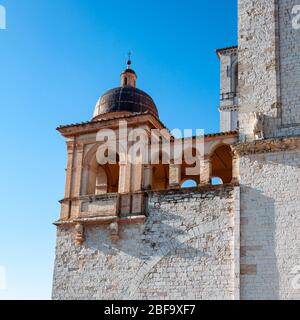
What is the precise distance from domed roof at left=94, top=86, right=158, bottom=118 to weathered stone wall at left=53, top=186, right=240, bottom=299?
14.7 ft

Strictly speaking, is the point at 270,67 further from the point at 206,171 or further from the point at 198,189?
the point at 198,189

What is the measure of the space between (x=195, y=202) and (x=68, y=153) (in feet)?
15.2

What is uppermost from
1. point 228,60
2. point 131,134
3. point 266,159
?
point 228,60

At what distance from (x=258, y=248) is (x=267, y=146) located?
2705 millimetres

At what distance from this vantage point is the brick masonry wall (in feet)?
51.9

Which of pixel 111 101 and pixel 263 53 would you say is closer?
pixel 263 53

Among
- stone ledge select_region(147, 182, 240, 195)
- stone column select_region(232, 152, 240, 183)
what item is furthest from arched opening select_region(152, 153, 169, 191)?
stone column select_region(232, 152, 240, 183)

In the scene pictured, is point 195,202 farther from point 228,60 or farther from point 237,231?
point 228,60

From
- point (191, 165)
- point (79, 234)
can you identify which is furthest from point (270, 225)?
point (79, 234)

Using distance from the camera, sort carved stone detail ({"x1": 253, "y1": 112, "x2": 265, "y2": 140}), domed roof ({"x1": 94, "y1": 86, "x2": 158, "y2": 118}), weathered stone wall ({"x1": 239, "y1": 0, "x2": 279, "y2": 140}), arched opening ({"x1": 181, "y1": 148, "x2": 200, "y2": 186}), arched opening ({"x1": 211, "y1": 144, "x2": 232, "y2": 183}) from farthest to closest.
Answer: domed roof ({"x1": 94, "y1": 86, "x2": 158, "y2": 118})
arched opening ({"x1": 211, "y1": 144, "x2": 232, "y2": 183})
arched opening ({"x1": 181, "y1": 148, "x2": 200, "y2": 186})
weathered stone wall ({"x1": 239, "y1": 0, "x2": 279, "y2": 140})
carved stone detail ({"x1": 253, "y1": 112, "x2": 265, "y2": 140})

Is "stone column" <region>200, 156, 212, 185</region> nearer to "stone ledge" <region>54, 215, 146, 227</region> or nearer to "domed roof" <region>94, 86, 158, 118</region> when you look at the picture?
"stone ledge" <region>54, 215, 146, 227</region>

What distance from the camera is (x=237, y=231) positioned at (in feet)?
54.2
